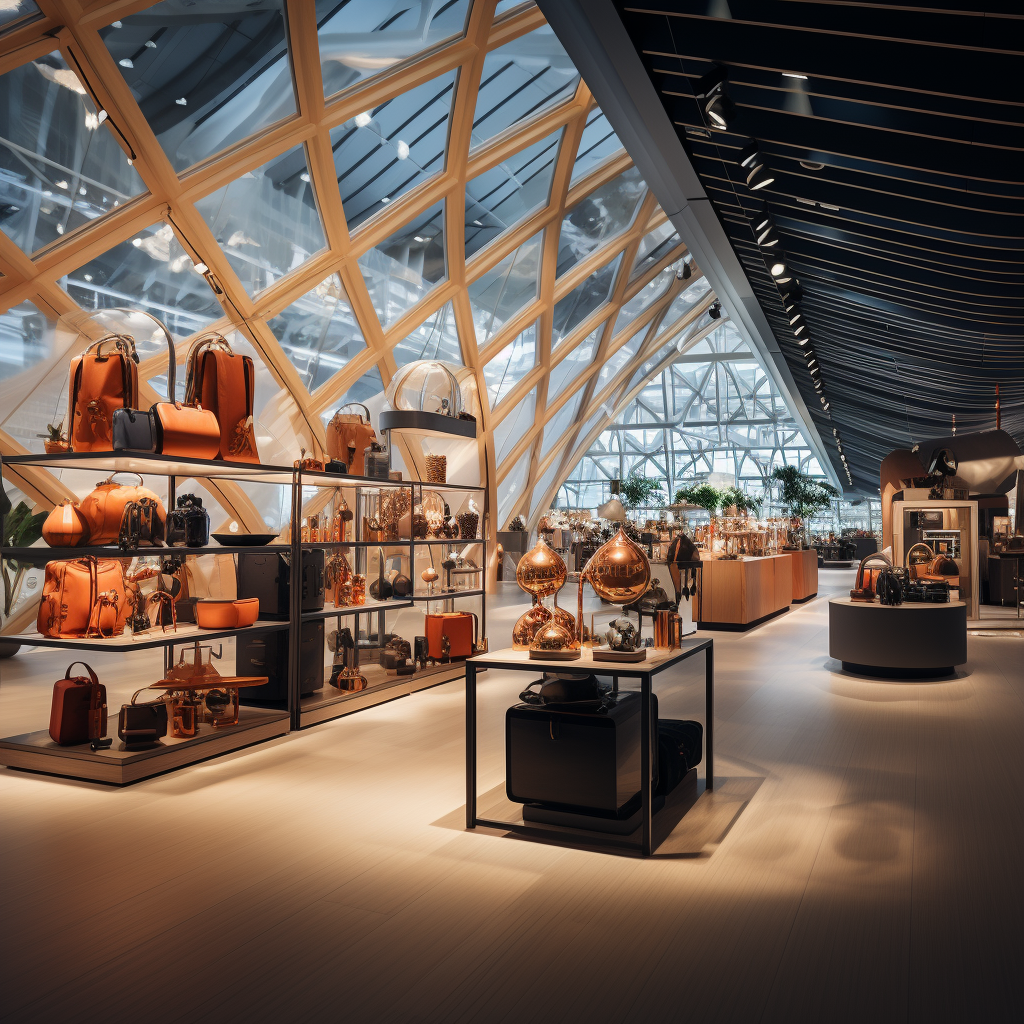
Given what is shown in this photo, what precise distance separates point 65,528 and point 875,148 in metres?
6.18

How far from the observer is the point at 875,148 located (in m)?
6.17

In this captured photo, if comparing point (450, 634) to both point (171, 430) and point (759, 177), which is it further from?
point (759, 177)

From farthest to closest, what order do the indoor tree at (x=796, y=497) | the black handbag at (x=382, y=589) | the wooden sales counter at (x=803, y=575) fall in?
the indoor tree at (x=796, y=497) < the wooden sales counter at (x=803, y=575) < the black handbag at (x=382, y=589)

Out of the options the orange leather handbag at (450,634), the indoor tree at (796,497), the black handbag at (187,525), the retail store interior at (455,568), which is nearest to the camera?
the retail store interior at (455,568)

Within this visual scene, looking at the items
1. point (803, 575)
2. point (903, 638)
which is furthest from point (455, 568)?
point (803, 575)

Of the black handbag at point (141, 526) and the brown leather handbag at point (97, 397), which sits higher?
the brown leather handbag at point (97, 397)

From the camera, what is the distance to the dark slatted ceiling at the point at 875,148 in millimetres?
4883

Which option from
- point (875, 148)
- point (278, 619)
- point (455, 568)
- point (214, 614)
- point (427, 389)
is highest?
point (875, 148)

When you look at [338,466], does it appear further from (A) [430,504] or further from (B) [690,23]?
(B) [690,23]

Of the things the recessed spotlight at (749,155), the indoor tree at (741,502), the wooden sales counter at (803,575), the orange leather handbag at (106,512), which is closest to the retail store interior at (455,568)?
the orange leather handbag at (106,512)

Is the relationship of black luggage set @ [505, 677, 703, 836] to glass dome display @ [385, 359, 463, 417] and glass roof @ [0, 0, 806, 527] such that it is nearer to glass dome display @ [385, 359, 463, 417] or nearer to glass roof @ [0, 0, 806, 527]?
glass dome display @ [385, 359, 463, 417]

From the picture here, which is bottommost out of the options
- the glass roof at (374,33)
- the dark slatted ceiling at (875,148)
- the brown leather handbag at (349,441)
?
the brown leather handbag at (349,441)

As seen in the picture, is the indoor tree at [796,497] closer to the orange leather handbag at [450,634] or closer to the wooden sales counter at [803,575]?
the wooden sales counter at [803,575]

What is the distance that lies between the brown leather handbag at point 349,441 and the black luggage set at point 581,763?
3.73 metres
